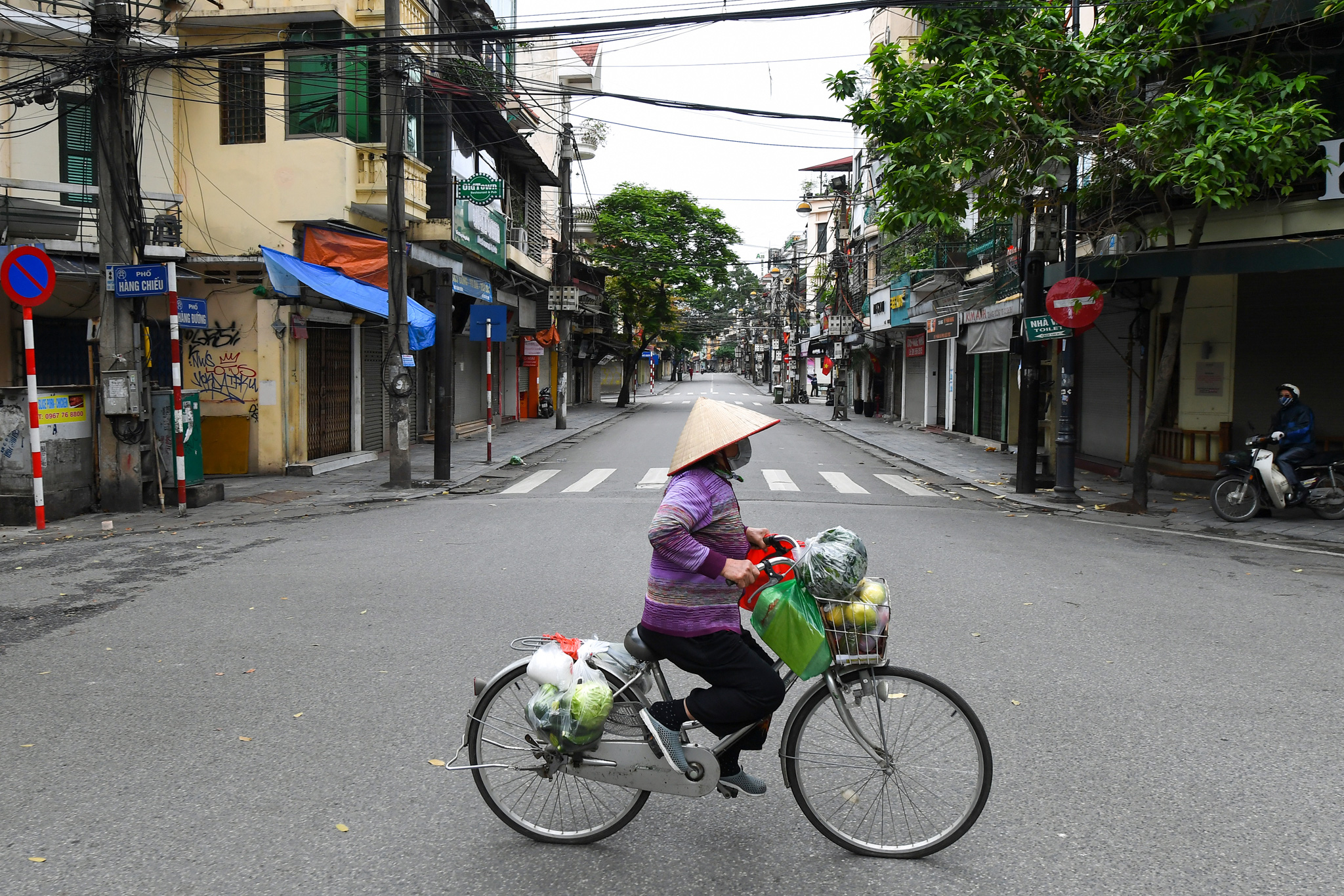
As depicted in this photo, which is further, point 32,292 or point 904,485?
point 904,485

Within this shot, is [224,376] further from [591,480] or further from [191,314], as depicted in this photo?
[591,480]

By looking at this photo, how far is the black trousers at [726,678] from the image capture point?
11.1ft

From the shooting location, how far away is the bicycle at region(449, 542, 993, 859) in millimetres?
3361

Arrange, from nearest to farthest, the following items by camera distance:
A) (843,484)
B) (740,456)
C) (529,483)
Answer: (740,456), (529,483), (843,484)

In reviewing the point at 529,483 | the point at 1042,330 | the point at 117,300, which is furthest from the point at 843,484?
the point at 117,300

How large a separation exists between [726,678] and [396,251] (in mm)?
12263

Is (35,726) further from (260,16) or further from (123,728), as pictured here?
(260,16)

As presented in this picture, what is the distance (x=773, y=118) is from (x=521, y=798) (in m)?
12.0

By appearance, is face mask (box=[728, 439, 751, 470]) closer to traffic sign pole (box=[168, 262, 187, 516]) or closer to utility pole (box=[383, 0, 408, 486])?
traffic sign pole (box=[168, 262, 187, 516])

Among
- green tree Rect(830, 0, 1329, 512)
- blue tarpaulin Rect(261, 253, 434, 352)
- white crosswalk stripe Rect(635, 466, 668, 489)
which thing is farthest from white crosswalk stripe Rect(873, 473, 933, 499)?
blue tarpaulin Rect(261, 253, 434, 352)

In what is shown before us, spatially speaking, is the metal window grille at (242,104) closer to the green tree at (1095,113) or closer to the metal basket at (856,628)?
the green tree at (1095,113)

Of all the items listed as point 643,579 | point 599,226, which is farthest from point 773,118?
point 599,226

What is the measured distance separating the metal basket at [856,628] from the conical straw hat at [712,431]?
0.64m

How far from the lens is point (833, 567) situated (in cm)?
316
